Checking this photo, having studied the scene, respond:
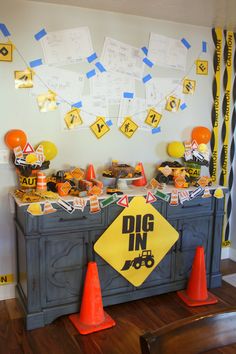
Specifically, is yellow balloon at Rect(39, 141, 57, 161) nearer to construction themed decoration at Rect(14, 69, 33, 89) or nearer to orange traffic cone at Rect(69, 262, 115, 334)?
construction themed decoration at Rect(14, 69, 33, 89)

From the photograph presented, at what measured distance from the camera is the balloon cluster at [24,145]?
2582mm

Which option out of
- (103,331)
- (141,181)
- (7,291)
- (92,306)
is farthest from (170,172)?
(7,291)

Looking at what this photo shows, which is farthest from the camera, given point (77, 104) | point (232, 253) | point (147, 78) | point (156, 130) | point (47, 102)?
point (232, 253)

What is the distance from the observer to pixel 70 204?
250cm

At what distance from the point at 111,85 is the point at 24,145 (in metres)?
0.87

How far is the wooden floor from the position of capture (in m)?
2.27

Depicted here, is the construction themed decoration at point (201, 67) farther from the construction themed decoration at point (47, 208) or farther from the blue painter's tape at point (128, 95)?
the construction themed decoration at point (47, 208)

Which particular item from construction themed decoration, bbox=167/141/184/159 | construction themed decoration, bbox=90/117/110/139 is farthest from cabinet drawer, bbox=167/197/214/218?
construction themed decoration, bbox=90/117/110/139

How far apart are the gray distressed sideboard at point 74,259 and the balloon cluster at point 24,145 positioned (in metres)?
0.30

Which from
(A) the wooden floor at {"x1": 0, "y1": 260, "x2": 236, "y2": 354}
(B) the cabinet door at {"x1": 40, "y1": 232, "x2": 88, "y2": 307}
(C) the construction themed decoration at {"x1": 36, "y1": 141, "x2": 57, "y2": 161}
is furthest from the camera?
(C) the construction themed decoration at {"x1": 36, "y1": 141, "x2": 57, "y2": 161}

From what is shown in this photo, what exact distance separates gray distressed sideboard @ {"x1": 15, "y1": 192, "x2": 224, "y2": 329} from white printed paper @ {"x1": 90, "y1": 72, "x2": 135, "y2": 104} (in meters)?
0.93

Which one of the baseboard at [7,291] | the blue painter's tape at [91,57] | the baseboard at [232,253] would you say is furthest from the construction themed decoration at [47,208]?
the baseboard at [232,253]

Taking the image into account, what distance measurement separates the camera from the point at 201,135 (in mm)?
3258

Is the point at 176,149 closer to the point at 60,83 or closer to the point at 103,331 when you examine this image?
the point at 60,83
